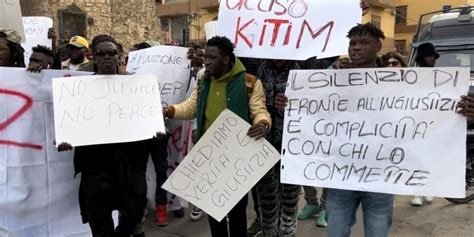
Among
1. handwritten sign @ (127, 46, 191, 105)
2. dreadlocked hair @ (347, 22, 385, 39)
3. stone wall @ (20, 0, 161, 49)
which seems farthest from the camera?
stone wall @ (20, 0, 161, 49)

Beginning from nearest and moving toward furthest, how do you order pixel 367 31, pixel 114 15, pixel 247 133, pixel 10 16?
pixel 367 31
pixel 247 133
pixel 10 16
pixel 114 15

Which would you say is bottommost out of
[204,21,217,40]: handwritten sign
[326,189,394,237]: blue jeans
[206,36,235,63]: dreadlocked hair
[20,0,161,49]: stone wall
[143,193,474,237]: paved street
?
[143,193,474,237]: paved street

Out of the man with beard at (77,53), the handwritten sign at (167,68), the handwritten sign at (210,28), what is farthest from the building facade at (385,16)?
the handwritten sign at (167,68)

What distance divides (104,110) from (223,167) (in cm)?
89

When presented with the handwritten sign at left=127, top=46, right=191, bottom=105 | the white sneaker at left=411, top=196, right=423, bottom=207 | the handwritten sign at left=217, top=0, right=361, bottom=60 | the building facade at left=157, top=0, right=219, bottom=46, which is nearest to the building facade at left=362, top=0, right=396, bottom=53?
the building facade at left=157, top=0, right=219, bottom=46

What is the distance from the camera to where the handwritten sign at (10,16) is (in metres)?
4.01

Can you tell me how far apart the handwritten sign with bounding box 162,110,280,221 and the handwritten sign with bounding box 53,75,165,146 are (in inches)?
14.7

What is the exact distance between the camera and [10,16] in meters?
4.05

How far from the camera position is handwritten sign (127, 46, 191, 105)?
14.7 feet

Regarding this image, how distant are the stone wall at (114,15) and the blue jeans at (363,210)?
11.7 m

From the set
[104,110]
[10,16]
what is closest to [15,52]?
[10,16]

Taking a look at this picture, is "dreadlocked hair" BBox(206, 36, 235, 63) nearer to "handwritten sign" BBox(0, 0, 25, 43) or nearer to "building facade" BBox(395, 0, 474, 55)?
"handwritten sign" BBox(0, 0, 25, 43)

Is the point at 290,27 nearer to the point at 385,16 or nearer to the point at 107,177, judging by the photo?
the point at 107,177

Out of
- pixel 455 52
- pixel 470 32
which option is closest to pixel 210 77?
pixel 455 52
